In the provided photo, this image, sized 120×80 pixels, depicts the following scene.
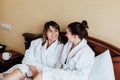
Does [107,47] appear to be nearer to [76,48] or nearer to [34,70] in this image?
[76,48]

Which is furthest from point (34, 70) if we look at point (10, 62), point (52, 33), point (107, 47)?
point (107, 47)

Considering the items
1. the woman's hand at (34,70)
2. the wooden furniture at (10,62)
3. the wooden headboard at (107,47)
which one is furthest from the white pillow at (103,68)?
the wooden furniture at (10,62)

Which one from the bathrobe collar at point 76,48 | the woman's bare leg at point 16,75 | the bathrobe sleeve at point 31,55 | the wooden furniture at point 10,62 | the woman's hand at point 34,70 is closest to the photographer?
the bathrobe collar at point 76,48

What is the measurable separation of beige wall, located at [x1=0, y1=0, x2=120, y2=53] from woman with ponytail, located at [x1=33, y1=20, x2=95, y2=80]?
0.80 feet

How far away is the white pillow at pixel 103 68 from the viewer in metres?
1.89

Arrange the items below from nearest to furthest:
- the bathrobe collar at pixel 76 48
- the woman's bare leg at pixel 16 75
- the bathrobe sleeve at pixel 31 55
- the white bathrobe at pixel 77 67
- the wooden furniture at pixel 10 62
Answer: the white bathrobe at pixel 77 67 < the bathrobe collar at pixel 76 48 < the woman's bare leg at pixel 16 75 < the bathrobe sleeve at pixel 31 55 < the wooden furniture at pixel 10 62

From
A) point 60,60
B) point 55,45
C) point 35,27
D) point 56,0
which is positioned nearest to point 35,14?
point 35,27

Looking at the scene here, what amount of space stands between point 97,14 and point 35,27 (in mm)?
963

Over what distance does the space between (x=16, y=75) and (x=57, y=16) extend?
0.85 m

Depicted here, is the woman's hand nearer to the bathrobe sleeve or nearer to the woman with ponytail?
the bathrobe sleeve

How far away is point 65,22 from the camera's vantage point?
7.80ft

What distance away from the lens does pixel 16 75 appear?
2.12 m

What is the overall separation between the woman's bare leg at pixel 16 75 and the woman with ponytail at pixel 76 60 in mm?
321

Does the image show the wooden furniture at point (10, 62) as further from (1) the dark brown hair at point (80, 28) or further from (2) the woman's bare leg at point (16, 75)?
(1) the dark brown hair at point (80, 28)
